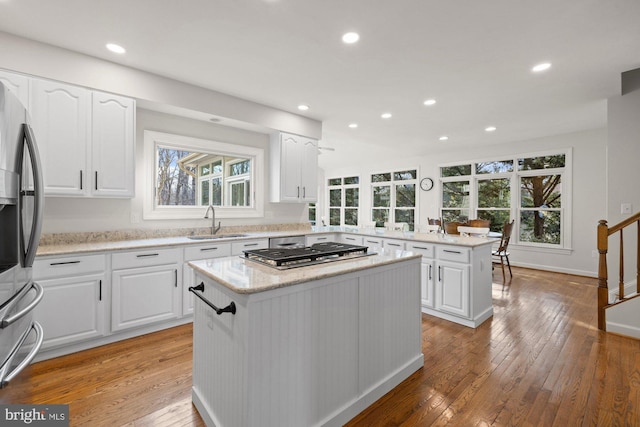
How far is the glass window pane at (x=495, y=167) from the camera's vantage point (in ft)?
20.1

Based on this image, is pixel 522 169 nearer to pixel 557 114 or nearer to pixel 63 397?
pixel 557 114

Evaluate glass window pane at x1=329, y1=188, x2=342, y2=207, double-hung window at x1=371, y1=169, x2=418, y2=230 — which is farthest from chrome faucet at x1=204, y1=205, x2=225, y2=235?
glass window pane at x1=329, y1=188, x2=342, y2=207

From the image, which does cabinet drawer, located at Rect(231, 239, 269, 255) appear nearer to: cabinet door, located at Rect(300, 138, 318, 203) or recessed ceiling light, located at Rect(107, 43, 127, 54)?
cabinet door, located at Rect(300, 138, 318, 203)

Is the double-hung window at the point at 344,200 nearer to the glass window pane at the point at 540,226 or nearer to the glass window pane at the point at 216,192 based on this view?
the glass window pane at the point at 540,226

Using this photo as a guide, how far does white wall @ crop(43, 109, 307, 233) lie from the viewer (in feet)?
9.46

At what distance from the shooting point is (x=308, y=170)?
4.67 m

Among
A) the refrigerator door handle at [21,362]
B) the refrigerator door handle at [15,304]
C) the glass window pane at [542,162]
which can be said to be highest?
the glass window pane at [542,162]

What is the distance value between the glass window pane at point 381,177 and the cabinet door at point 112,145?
6.69 meters

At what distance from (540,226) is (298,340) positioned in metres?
Result: 6.30

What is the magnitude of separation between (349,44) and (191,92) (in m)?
1.98

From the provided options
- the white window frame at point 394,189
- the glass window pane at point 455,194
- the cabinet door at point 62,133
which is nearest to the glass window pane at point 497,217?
the glass window pane at point 455,194

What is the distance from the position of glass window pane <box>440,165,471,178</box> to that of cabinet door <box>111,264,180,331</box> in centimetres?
634

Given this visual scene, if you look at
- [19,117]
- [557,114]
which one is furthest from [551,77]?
[19,117]

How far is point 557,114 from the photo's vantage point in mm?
4348
